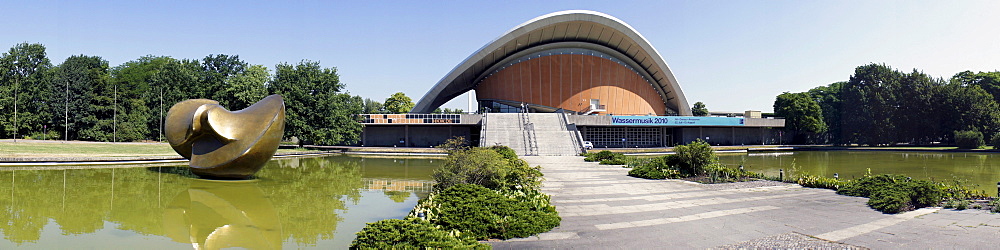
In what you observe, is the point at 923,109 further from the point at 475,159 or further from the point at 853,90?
the point at 475,159

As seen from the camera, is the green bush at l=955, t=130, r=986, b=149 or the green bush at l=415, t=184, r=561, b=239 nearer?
the green bush at l=415, t=184, r=561, b=239

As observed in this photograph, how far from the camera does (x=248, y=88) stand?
37594 millimetres

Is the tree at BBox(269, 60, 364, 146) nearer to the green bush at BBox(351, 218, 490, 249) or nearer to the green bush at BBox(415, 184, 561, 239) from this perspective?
the green bush at BBox(415, 184, 561, 239)

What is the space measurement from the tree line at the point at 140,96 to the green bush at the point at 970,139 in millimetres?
49442

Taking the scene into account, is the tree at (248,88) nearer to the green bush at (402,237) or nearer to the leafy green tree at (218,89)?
the leafy green tree at (218,89)

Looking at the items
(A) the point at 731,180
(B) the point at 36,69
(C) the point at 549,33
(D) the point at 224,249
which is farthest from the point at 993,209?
(B) the point at 36,69

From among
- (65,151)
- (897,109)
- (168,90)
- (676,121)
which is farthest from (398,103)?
(897,109)

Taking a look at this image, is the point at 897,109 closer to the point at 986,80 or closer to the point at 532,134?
the point at 986,80

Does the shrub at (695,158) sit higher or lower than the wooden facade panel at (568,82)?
lower

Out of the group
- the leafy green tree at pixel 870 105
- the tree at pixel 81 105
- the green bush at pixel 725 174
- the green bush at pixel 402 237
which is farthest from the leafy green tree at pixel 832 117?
the tree at pixel 81 105

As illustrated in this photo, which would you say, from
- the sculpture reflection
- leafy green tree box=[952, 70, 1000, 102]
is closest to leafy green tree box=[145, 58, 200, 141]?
the sculpture reflection

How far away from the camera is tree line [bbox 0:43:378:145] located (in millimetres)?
35219

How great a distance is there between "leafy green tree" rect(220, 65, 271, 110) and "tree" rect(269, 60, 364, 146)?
6.16ft

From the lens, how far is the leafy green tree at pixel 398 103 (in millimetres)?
77400
